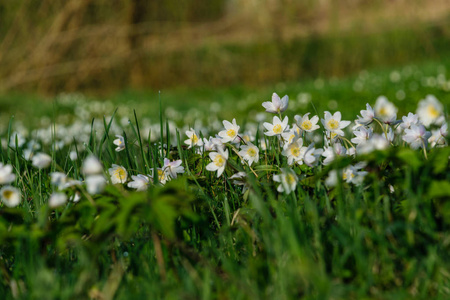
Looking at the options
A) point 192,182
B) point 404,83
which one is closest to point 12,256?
point 192,182

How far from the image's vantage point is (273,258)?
1.38 meters

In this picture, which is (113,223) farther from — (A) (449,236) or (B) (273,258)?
(A) (449,236)

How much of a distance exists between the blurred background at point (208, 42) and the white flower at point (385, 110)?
1126cm

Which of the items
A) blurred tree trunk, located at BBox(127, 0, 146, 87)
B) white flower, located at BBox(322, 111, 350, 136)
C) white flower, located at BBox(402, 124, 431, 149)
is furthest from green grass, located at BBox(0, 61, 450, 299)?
blurred tree trunk, located at BBox(127, 0, 146, 87)

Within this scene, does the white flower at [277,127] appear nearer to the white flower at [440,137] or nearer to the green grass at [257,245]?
the green grass at [257,245]

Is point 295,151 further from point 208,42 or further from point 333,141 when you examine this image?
point 208,42

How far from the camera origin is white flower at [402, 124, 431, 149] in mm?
1689

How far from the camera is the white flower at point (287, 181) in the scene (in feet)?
5.17

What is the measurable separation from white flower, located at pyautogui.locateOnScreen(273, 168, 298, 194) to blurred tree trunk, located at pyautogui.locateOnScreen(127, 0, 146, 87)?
38.8 ft

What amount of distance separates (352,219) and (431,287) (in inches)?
11.1

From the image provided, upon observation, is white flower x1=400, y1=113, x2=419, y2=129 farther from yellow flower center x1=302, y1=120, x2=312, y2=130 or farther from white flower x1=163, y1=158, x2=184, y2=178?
white flower x1=163, y1=158, x2=184, y2=178

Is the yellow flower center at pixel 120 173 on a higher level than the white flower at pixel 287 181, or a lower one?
higher

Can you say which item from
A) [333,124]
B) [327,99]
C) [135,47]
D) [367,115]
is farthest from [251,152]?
[135,47]

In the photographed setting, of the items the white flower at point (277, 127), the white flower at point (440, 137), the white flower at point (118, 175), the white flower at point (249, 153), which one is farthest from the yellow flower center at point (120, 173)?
the white flower at point (440, 137)
